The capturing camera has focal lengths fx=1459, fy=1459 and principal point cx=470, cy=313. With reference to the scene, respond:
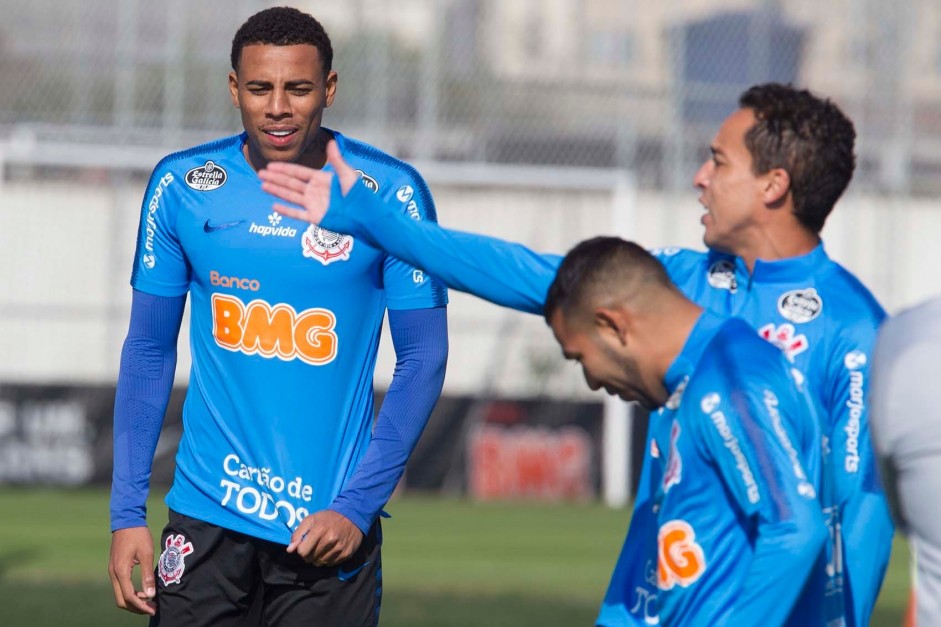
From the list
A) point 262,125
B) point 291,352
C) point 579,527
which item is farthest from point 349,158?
point 579,527

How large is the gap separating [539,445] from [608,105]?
3.40 meters

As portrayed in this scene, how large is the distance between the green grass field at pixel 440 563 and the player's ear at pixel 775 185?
175 inches

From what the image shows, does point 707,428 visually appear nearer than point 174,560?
Yes

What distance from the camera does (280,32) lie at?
3664 mm

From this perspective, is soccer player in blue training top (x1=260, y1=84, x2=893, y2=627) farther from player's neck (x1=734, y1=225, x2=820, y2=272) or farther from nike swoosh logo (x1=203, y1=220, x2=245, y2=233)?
nike swoosh logo (x1=203, y1=220, x2=245, y2=233)

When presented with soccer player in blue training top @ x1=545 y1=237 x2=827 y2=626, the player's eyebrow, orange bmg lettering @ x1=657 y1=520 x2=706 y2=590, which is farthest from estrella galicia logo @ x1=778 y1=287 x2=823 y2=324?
the player's eyebrow

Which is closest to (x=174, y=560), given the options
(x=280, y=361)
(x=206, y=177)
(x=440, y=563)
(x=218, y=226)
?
(x=280, y=361)

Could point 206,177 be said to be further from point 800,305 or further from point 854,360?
point 854,360

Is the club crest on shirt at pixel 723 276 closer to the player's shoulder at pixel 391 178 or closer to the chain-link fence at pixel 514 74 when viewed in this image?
the player's shoulder at pixel 391 178

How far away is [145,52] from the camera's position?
42.1 feet

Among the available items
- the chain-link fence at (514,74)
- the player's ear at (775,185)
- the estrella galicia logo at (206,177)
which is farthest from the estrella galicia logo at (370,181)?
the chain-link fence at (514,74)

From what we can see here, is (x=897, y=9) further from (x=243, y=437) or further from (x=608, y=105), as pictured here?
(x=243, y=437)

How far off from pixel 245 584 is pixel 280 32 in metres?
1.37

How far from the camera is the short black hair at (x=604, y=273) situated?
2.70 meters
